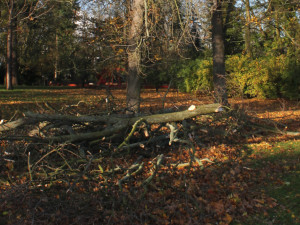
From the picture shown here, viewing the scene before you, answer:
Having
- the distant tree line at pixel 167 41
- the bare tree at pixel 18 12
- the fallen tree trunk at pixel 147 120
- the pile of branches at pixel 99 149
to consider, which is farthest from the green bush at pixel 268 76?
the pile of branches at pixel 99 149

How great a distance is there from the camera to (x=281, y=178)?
4.91 meters

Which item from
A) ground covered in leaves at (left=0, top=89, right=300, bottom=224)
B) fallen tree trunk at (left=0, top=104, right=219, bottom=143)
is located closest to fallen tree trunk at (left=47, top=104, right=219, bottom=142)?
fallen tree trunk at (left=0, top=104, right=219, bottom=143)

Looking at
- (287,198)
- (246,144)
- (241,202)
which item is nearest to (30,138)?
(241,202)

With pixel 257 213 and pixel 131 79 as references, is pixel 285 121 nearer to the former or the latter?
pixel 131 79

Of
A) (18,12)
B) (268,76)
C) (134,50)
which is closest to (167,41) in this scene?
(134,50)

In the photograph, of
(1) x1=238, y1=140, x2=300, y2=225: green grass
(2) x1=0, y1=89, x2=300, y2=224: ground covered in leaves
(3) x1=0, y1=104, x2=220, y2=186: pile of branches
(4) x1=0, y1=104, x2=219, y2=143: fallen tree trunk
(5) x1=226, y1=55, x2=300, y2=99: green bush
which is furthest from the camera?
(5) x1=226, y1=55, x2=300, y2=99: green bush

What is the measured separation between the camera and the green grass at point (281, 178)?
3732 millimetres

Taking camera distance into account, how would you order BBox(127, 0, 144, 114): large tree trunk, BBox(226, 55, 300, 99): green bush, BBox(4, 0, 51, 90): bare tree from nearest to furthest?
1. BBox(127, 0, 144, 114): large tree trunk
2. BBox(4, 0, 51, 90): bare tree
3. BBox(226, 55, 300, 99): green bush

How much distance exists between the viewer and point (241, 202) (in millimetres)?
4035

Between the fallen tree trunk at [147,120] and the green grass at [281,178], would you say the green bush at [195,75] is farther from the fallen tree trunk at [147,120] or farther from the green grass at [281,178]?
the fallen tree trunk at [147,120]

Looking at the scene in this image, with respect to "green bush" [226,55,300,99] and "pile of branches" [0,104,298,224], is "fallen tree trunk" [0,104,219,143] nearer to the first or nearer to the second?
"pile of branches" [0,104,298,224]

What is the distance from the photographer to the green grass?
373cm

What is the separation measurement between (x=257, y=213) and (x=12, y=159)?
13.7 ft

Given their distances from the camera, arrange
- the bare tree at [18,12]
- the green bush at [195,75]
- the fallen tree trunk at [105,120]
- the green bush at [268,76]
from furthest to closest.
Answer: the green bush at [195,75] < the green bush at [268,76] < the bare tree at [18,12] < the fallen tree trunk at [105,120]
